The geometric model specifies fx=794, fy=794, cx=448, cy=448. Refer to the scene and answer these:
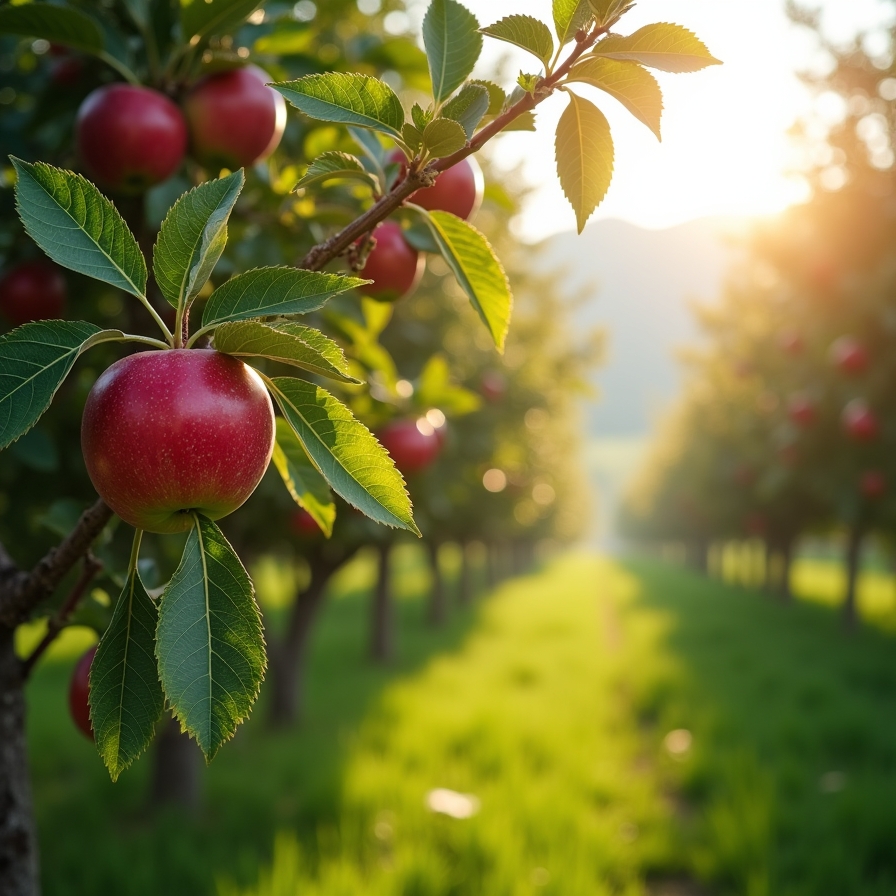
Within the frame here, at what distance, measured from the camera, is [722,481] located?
17828 millimetres

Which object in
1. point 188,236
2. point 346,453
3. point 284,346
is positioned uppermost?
point 188,236

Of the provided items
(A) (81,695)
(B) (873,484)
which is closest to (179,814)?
(A) (81,695)

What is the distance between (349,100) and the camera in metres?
0.90

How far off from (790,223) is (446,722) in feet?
23.5

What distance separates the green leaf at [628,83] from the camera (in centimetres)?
90

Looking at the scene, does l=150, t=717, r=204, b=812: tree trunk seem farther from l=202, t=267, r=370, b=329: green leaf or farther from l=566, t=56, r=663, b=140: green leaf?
l=566, t=56, r=663, b=140: green leaf

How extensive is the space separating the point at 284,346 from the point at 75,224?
11.6 inches

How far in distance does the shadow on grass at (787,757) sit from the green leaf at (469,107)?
12.1ft

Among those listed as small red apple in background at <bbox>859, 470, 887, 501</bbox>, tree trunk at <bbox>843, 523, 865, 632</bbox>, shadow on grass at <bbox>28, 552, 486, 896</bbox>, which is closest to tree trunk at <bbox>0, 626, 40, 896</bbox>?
shadow on grass at <bbox>28, 552, 486, 896</bbox>

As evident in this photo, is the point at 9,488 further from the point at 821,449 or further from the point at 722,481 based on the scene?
the point at 722,481

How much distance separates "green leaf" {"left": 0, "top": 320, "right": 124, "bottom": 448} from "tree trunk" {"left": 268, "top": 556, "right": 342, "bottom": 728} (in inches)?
259

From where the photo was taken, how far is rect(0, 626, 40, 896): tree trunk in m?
1.42

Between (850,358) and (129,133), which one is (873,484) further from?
(129,133)

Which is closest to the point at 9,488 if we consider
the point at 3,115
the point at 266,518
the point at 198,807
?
the point at 3,115
